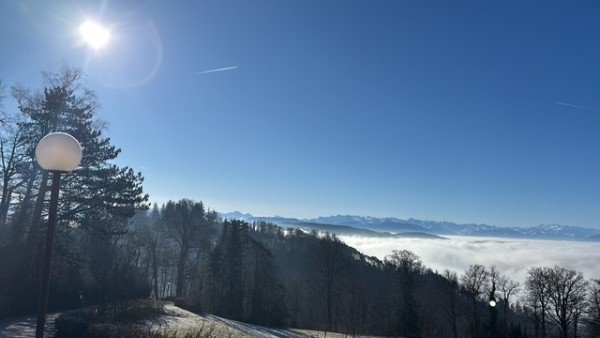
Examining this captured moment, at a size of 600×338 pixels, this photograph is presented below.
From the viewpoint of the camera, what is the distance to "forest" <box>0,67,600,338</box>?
22609 millimetres

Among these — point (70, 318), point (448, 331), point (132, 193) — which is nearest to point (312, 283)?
point (448, 331)

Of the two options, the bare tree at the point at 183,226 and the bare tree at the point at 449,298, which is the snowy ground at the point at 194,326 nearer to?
the bare tree at the point at 183,226

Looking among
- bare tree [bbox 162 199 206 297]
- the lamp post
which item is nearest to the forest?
bare tree [bbox 162 199 206 297]

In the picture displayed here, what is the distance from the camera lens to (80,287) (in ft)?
87.6

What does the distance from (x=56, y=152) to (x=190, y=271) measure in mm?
49427

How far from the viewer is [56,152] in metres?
6.30

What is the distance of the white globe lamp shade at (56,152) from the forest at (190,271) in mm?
14000

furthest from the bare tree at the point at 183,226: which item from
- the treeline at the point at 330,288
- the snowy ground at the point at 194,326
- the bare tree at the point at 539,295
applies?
the bare tree at the point at 539,295

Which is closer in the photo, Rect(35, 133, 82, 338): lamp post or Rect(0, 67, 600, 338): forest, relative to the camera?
Rect(35, 133, 82, 338): lamp post

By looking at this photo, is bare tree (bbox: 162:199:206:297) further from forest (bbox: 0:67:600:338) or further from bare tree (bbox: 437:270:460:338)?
bare tree (bbox: 437:270:460:338)

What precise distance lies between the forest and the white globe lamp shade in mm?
14000

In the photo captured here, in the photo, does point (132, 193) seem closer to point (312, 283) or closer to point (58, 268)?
point (58, 268)

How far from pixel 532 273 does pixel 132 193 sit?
53.7m

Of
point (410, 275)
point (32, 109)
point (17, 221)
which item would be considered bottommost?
point (410, 275)
